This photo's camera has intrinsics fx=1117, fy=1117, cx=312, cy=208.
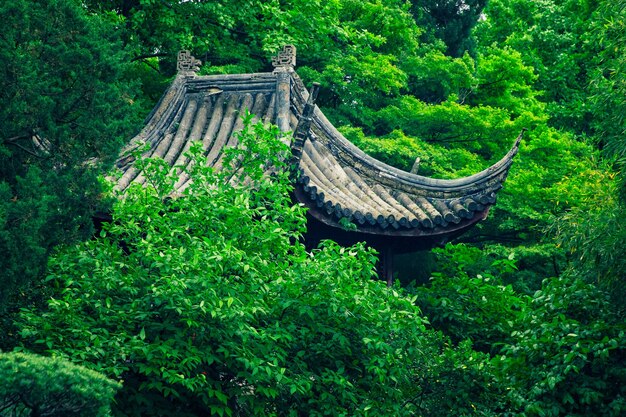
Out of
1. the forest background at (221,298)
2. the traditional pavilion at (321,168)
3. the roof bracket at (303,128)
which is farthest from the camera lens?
the traditional pavilion at (321,168)

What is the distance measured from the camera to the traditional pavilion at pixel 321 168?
11.1 metres

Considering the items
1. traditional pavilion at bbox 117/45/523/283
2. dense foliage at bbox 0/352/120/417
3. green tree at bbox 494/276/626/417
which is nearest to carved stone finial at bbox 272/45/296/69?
→ traditional pavilion at bbox 117/45/523/283

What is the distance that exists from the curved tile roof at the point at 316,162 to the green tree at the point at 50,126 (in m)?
2.72

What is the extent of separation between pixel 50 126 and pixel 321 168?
475cm

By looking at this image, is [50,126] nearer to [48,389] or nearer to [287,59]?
[48,389]

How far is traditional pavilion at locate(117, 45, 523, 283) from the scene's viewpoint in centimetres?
1113

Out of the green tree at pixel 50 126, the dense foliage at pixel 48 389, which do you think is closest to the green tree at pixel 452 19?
the green tree at pixel 50 126

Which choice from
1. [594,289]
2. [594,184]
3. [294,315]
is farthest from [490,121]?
[294,315]

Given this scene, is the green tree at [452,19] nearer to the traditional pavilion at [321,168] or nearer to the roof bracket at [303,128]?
the traditional pavilion at [321,168]

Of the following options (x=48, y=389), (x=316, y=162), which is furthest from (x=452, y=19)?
(x=48, y=389)

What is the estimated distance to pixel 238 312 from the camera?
7.80 meters

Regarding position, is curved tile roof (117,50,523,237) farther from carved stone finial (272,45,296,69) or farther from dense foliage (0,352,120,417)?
dense foliage (0,352,120,417)

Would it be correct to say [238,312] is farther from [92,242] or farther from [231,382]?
[92,242]

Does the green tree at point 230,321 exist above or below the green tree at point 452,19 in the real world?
below
